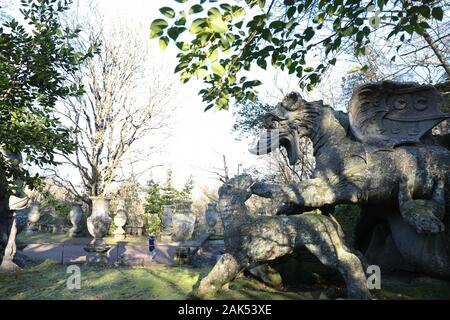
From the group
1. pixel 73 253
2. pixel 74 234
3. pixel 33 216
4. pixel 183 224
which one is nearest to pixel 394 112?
pixel 73 253

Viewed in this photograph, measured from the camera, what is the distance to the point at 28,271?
7129 mm

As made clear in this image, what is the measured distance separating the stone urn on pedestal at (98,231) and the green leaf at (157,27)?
285 inches

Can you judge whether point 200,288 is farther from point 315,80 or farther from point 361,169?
point 315,80

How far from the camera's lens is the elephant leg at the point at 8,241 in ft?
23.1

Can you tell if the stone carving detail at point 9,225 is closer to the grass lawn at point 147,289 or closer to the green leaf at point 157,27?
the grass lawn at point 147,289

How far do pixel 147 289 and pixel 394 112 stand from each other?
13.5ft

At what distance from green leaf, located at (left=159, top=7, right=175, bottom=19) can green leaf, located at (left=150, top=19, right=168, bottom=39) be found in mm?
50

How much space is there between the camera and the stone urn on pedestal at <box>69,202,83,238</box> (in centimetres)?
1695

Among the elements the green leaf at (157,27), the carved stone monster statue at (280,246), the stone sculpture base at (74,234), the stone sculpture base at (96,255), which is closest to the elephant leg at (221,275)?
the carved stone monster statue at (280,246)

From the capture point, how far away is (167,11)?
2545 millimetres

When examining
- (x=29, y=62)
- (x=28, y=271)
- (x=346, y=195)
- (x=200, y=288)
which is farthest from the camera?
(x=28, y=271)

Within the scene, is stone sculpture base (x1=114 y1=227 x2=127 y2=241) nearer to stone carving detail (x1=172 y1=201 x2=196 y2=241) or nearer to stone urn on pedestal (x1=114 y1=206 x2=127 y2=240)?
stone urn on pedestal (x1=114 y1=206 x2=127 y2=240)

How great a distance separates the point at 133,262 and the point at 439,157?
23.9 ft
